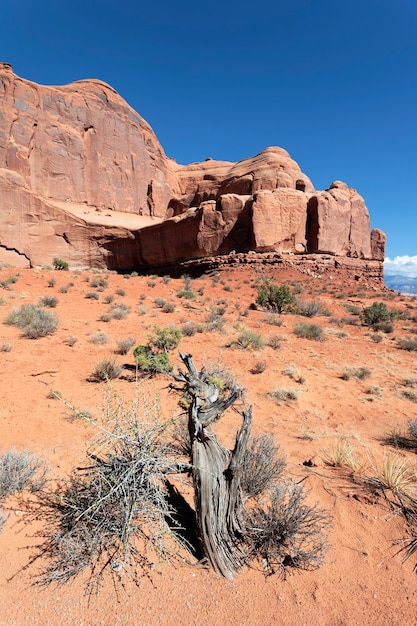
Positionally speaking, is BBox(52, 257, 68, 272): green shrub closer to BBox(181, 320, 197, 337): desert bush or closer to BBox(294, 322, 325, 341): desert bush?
BBox(181, 320, 197, 337): desert bush

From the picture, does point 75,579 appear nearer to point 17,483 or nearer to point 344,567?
point 17,483

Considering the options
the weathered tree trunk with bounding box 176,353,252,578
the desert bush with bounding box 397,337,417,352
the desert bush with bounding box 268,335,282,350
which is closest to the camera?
the weathered tree trunk with bounding box 176,353,252,578

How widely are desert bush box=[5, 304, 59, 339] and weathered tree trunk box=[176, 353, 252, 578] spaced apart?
6.37m

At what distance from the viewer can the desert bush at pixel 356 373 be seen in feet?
20.8

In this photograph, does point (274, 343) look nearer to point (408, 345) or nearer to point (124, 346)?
point (124, 346)

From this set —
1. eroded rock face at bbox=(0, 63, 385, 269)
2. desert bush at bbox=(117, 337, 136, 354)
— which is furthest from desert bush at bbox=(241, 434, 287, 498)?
eroded rock face at bbox=(0, 63, 385, 269)

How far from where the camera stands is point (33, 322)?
723 centimetres

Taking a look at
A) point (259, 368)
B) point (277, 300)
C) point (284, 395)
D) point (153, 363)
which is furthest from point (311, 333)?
point (153, 363)

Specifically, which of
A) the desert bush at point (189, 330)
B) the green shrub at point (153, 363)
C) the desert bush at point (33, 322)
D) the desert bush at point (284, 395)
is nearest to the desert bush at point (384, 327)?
the desert bush at point (189, 330)

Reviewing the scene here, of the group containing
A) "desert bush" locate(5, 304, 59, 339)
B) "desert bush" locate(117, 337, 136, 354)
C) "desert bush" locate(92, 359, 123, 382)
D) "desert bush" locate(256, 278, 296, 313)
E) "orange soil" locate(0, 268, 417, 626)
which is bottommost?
"orange soil" locate(0, 268, 417, 626)

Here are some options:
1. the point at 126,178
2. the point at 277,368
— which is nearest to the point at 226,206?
the point at 126,178

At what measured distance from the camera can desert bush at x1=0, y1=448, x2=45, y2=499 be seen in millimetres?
2530

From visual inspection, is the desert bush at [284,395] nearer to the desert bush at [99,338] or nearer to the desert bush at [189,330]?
the desert bush at [189,330]

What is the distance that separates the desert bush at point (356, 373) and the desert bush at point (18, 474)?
228 inches
